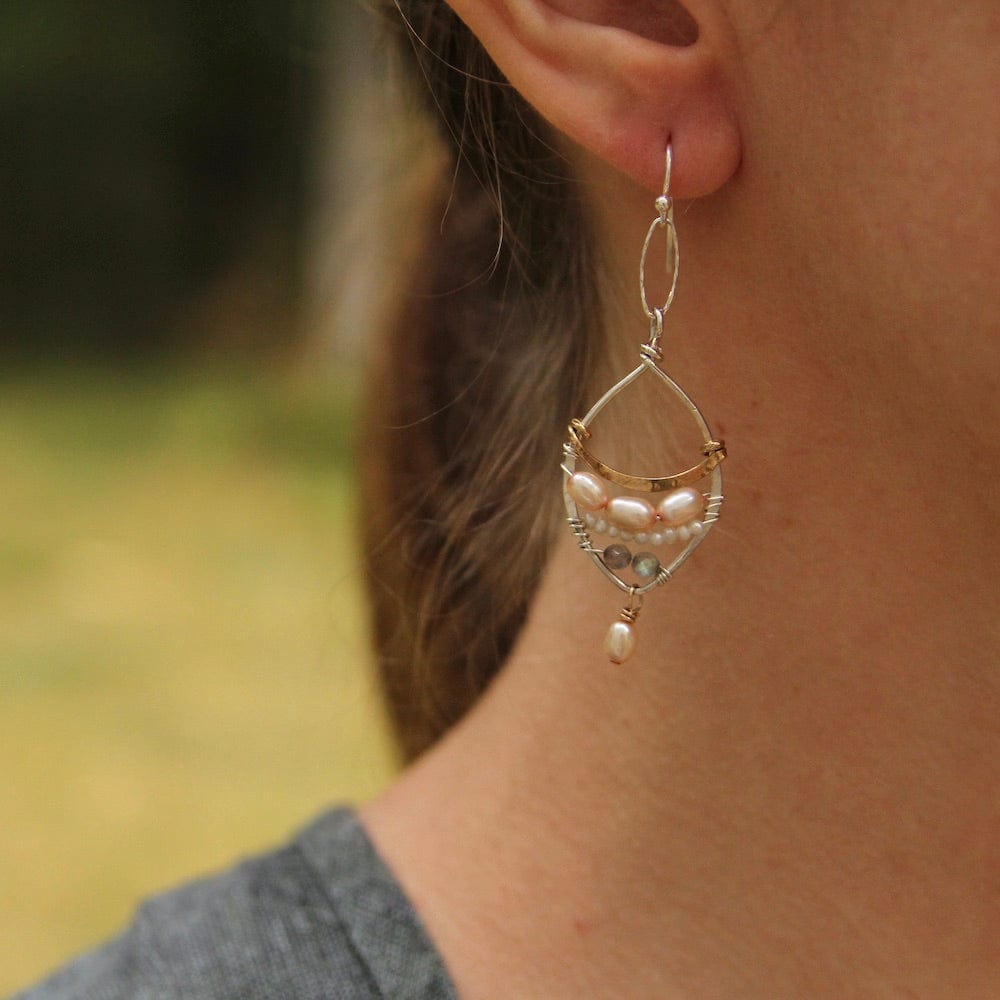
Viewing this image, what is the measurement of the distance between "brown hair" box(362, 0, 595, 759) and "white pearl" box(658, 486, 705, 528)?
246 millimetres

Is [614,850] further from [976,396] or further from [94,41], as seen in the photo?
[94,41]

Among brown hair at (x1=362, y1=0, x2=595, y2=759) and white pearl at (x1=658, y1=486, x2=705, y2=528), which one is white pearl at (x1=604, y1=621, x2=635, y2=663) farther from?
brown hair at (x1=362, y1=0, x2=595, y2=759)

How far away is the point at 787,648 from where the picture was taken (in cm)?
108

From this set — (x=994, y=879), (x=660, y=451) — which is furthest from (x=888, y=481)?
(x=994, y=879)

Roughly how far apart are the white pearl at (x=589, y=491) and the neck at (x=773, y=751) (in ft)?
0.41

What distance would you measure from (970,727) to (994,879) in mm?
143

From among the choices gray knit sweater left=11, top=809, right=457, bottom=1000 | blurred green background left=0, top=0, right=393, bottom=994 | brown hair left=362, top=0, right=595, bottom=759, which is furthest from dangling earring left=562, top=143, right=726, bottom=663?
blurred green background left=0, top=0, right=393, bottom=994

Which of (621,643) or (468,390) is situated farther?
(468,390)

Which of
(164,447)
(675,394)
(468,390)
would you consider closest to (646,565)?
(675,394)

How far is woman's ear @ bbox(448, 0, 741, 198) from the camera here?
3.04ft

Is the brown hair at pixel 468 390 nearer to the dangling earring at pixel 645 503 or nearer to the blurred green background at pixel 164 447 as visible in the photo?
the dangling earring at pixel 645 503

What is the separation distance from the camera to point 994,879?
1.10 meters

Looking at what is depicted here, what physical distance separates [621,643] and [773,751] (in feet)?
0.64

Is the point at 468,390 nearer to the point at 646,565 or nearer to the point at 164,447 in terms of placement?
the point at 646,565
